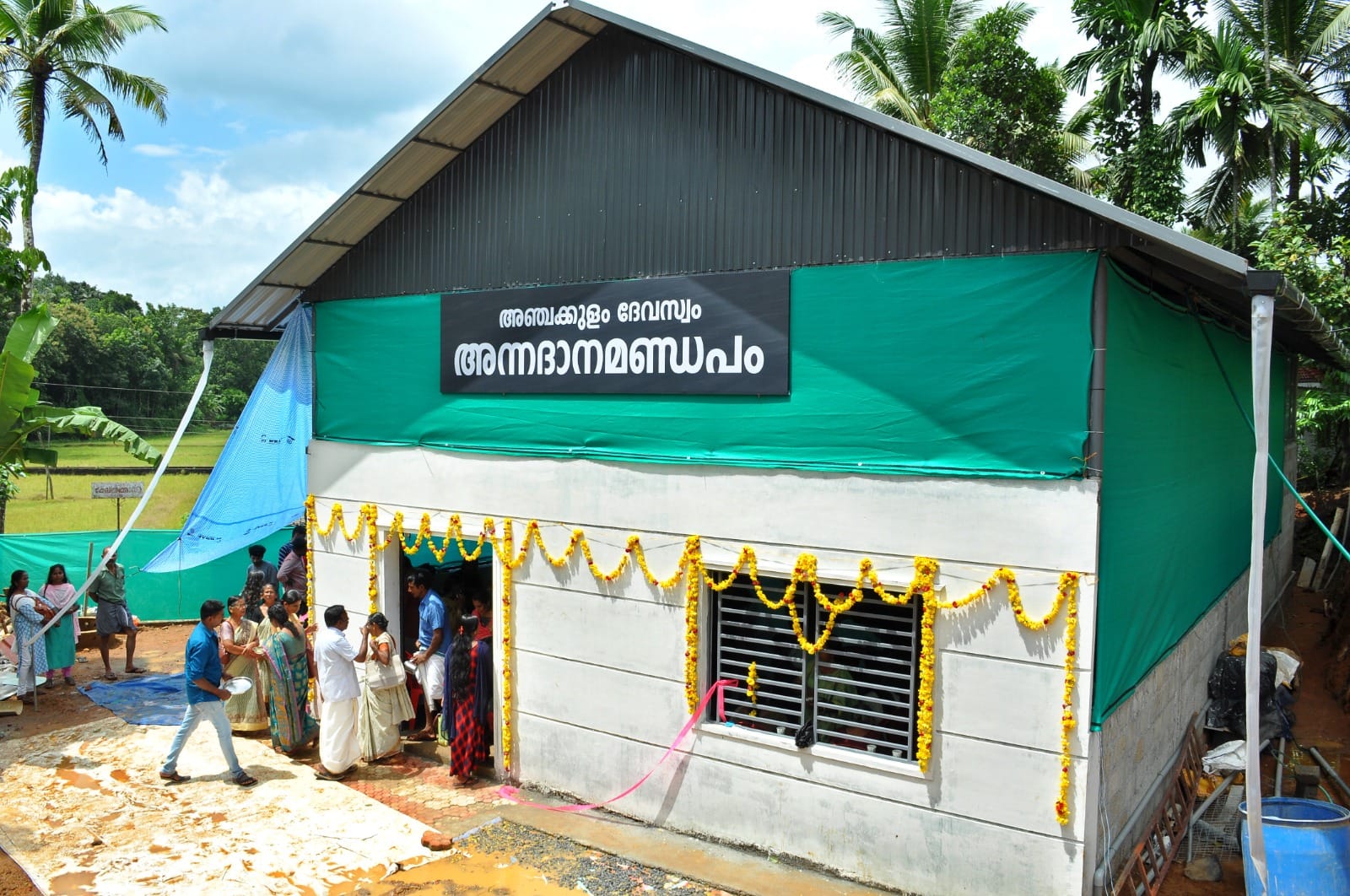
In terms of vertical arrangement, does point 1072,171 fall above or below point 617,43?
above

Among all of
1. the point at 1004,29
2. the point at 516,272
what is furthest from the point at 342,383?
the point at 1004,29

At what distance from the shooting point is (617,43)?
26.7 ft

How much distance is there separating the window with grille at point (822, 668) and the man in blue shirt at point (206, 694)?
4.59 m

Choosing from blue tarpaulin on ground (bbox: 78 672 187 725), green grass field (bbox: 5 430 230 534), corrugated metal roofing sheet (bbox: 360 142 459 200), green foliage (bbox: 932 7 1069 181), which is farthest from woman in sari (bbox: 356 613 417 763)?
green foliage (bbox: 932 7 1069 181)

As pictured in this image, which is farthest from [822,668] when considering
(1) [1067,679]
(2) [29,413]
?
(2) [29,413]

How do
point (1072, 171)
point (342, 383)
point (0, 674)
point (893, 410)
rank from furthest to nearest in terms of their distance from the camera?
point (1072, 171), point (0, 674), point (342, 383), point (893, 410)

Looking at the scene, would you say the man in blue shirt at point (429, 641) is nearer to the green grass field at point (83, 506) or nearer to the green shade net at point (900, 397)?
the green shade net at point (900, 397)

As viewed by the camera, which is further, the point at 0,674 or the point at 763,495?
the point at 0,674

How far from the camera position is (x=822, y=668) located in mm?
7223

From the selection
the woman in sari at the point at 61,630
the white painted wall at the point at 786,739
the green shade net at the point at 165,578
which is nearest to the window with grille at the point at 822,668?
the white painted wall at the point at 786,739

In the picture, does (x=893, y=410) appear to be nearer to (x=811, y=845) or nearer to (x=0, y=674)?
(x=811, y=845)

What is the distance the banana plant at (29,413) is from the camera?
34.6ft

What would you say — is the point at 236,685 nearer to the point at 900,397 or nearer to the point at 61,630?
the point at 61,630

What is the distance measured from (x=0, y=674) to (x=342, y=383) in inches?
219
